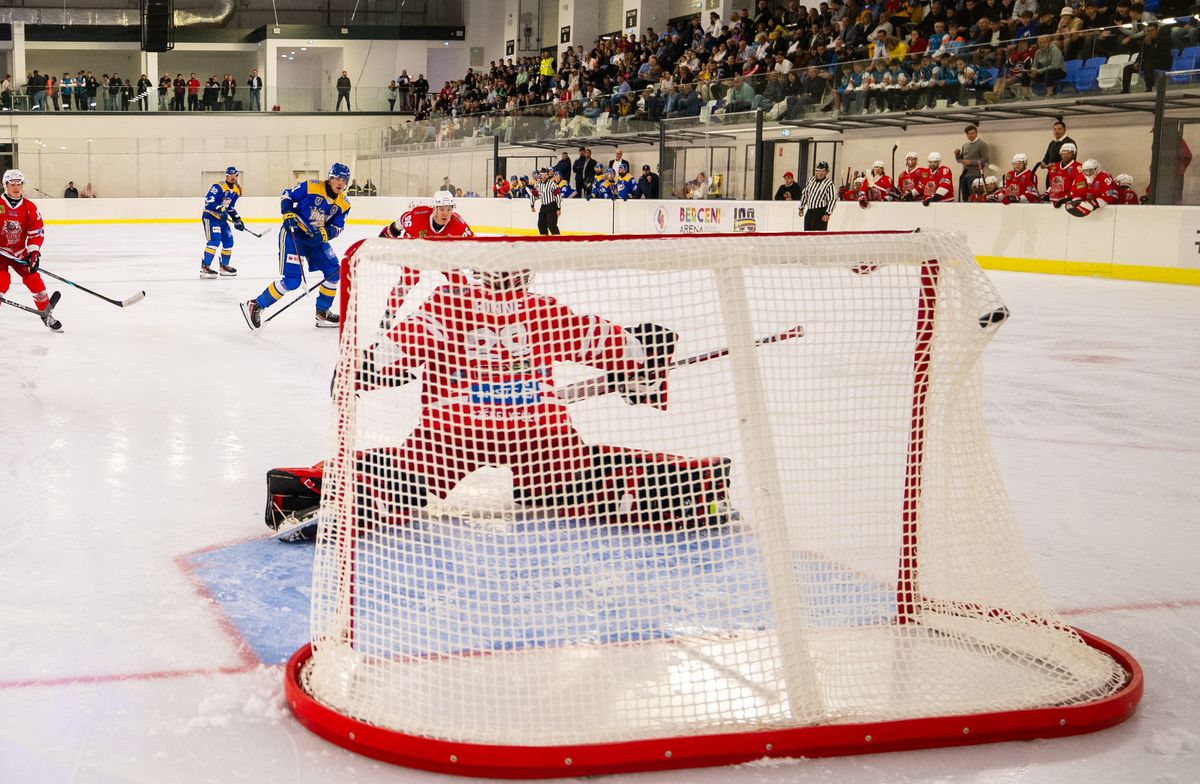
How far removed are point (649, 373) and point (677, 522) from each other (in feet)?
1.16

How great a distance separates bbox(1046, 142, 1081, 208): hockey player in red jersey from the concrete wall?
0.67ft

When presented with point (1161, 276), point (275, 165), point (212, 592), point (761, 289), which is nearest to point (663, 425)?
point (761, 289)

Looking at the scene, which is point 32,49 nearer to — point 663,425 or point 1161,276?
point 1161,276

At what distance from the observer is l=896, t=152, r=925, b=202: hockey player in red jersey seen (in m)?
14.6

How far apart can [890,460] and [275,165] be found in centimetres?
2785

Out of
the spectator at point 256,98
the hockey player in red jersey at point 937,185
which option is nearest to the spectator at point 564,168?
the hockey player in red jersey at point 937,185

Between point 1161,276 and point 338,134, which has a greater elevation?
A: point 338,134

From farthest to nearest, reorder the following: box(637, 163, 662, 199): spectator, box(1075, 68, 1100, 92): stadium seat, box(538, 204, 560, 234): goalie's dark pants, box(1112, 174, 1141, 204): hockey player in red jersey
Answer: box(637, 163, 662, 199): spectator
box(538, 204, 560, 234): goalie's dark pants
box(1075, 68, 1100, 92): stadium seat
box(1112, 174, 1141, 204): hockey player in red jersey

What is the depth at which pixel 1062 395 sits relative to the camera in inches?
229

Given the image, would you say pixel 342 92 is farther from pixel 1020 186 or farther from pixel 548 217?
pixel 1020 186

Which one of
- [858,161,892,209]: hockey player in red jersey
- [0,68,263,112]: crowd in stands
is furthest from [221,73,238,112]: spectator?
[858,161,892,209]: hockey player in red jersey

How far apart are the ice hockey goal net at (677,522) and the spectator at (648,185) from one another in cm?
1622

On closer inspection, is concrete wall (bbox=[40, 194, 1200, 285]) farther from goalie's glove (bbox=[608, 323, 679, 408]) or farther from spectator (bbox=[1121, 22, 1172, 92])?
goalie's glove (bbox=[608, 323, 679, 408])

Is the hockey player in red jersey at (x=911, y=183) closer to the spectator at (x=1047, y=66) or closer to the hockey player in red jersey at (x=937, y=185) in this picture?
the hockey player in red jersey at (x=937, y=185)
